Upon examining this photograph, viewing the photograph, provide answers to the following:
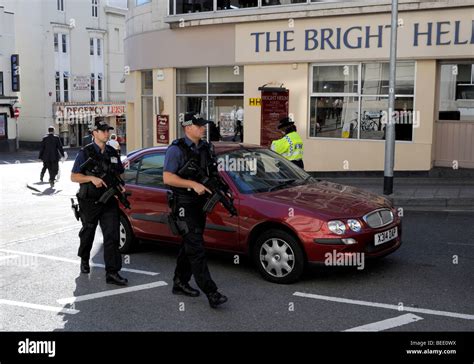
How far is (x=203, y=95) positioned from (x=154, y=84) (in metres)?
1.95

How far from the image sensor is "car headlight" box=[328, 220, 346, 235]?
6.05 meters

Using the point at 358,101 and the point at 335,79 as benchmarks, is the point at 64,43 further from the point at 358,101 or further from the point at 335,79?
the point at 358,101

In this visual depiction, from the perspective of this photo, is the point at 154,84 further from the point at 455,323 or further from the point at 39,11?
the point at 39,11

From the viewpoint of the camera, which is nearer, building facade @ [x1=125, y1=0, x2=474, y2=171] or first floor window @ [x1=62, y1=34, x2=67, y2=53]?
building facade @ [x1=125, y1=0, x2=474, y2=171]

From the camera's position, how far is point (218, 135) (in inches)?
663

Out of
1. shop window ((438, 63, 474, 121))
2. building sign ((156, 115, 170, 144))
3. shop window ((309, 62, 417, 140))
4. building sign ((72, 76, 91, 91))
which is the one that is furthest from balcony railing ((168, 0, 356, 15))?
building sign ((72, 76, 91, 91))

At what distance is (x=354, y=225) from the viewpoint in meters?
6.12

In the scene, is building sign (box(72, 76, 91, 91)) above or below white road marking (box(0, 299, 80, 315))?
above

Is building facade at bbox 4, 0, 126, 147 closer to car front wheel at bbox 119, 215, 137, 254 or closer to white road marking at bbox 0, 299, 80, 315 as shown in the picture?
car front wheel at bbox 119, 215, 137, 254

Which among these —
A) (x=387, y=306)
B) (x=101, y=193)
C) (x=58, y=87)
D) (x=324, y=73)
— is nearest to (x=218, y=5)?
(x=324, y=73)

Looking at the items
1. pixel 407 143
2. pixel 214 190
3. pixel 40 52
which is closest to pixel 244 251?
pixel 214 190

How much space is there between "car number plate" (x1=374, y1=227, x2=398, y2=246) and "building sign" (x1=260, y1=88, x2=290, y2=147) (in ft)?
29.5

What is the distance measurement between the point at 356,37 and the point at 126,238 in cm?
906

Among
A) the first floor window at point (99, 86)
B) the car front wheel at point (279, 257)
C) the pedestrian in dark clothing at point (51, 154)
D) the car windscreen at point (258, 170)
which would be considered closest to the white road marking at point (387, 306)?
the car front wheel at point (279, 257)
